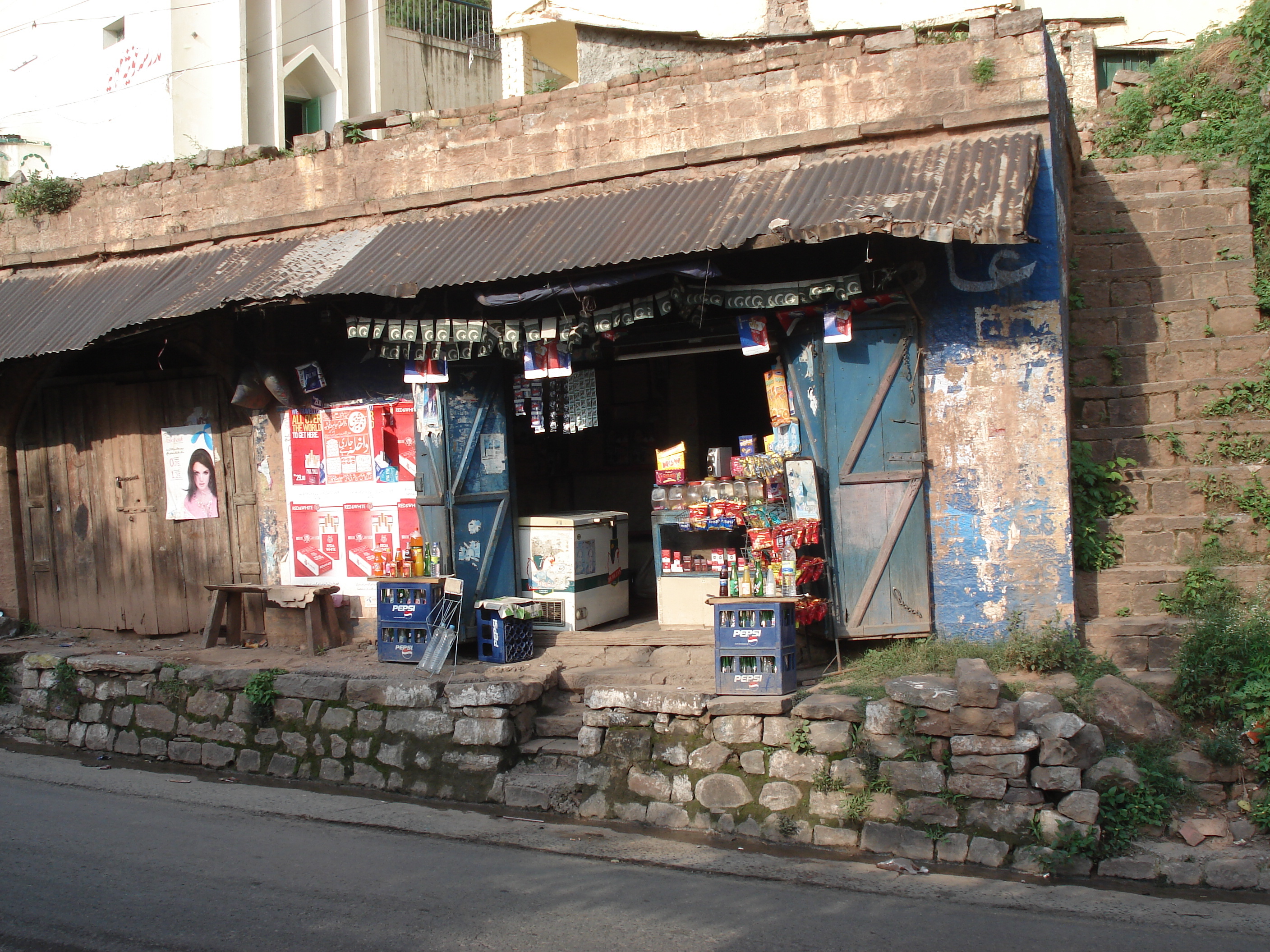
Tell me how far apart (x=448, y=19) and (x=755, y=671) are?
846 inches

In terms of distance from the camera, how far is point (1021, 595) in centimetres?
712

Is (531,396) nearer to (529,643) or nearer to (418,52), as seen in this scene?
(529,643)

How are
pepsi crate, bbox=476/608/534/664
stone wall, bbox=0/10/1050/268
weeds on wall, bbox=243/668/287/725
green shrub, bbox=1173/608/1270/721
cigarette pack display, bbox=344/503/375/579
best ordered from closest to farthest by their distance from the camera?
green shrub, bbox=1173/608/1270/721 → stone wall, bbox=0/10/1050/268 → weeds on wall, bbox=243/668/287/725 → pepsi crate, bbox=476/608/534/664 → cigarette pack display, bbox=344/503/375/579

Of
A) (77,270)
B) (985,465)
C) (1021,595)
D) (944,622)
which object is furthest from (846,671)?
(77,270)

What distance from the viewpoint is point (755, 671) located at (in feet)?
22.2

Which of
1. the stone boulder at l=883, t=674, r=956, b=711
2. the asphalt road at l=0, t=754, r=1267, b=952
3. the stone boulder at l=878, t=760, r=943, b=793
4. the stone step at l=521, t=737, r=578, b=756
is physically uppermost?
the stone boulder at l=883, t=674, r=956, b=711

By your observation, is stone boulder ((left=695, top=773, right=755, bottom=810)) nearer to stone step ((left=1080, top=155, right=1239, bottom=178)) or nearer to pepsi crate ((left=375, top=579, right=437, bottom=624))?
pepsi crate ((left=375, top=579, right=437, bottom=624))

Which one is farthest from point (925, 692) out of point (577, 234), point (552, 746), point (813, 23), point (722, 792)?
point (813, 23)

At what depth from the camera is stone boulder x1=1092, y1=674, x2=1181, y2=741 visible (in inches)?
236

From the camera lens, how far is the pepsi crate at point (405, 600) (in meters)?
8.50

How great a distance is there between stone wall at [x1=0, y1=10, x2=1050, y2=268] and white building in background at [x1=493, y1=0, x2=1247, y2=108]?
7.75 m

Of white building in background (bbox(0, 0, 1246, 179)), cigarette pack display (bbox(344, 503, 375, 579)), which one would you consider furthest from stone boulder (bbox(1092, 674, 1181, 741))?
white building in background (bbox(0, 0, 1246, 179))

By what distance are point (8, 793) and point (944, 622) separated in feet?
23.7

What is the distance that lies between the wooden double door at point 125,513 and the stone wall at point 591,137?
5.71 ft
